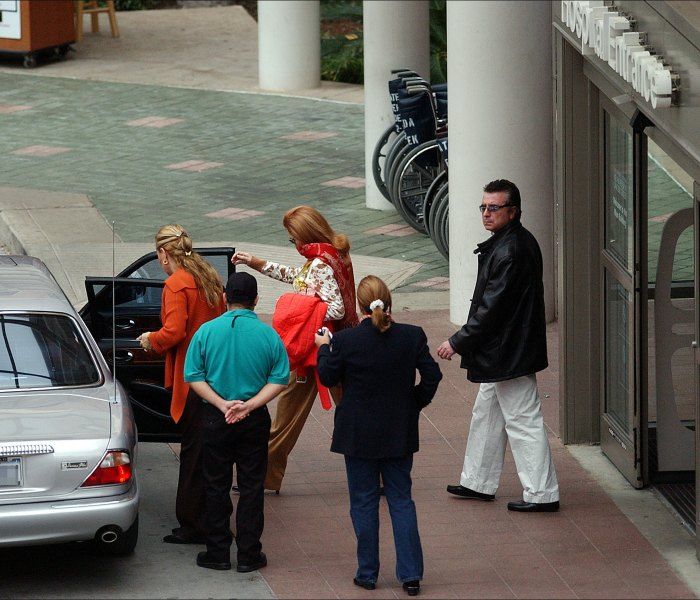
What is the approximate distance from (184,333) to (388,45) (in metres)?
8.38

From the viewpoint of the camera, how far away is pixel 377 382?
673 cm

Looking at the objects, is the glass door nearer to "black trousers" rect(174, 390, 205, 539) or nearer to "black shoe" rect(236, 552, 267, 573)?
"black shoe" rect(236, 552, 267, 573)

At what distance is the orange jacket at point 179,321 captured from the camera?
7.56 m

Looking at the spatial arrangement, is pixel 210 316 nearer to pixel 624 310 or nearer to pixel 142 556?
pixel 142 556

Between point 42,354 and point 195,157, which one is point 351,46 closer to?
point 195,157

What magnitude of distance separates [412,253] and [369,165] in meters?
1.84

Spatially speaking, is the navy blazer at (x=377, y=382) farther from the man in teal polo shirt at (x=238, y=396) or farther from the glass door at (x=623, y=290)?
the glass door at (x=623, y=290)

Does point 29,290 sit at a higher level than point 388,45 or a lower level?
lower

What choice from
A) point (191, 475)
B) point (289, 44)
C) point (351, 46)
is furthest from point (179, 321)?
point (351, 46)

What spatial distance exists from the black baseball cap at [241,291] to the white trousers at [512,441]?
159 cm

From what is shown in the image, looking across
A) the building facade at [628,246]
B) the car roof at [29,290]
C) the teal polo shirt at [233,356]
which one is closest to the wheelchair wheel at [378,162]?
the building facade at [628,246]

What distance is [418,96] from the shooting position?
13781mm

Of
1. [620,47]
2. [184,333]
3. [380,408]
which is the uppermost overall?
[620,47]

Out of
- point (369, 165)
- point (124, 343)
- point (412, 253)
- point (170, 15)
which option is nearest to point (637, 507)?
point (124, 343)
